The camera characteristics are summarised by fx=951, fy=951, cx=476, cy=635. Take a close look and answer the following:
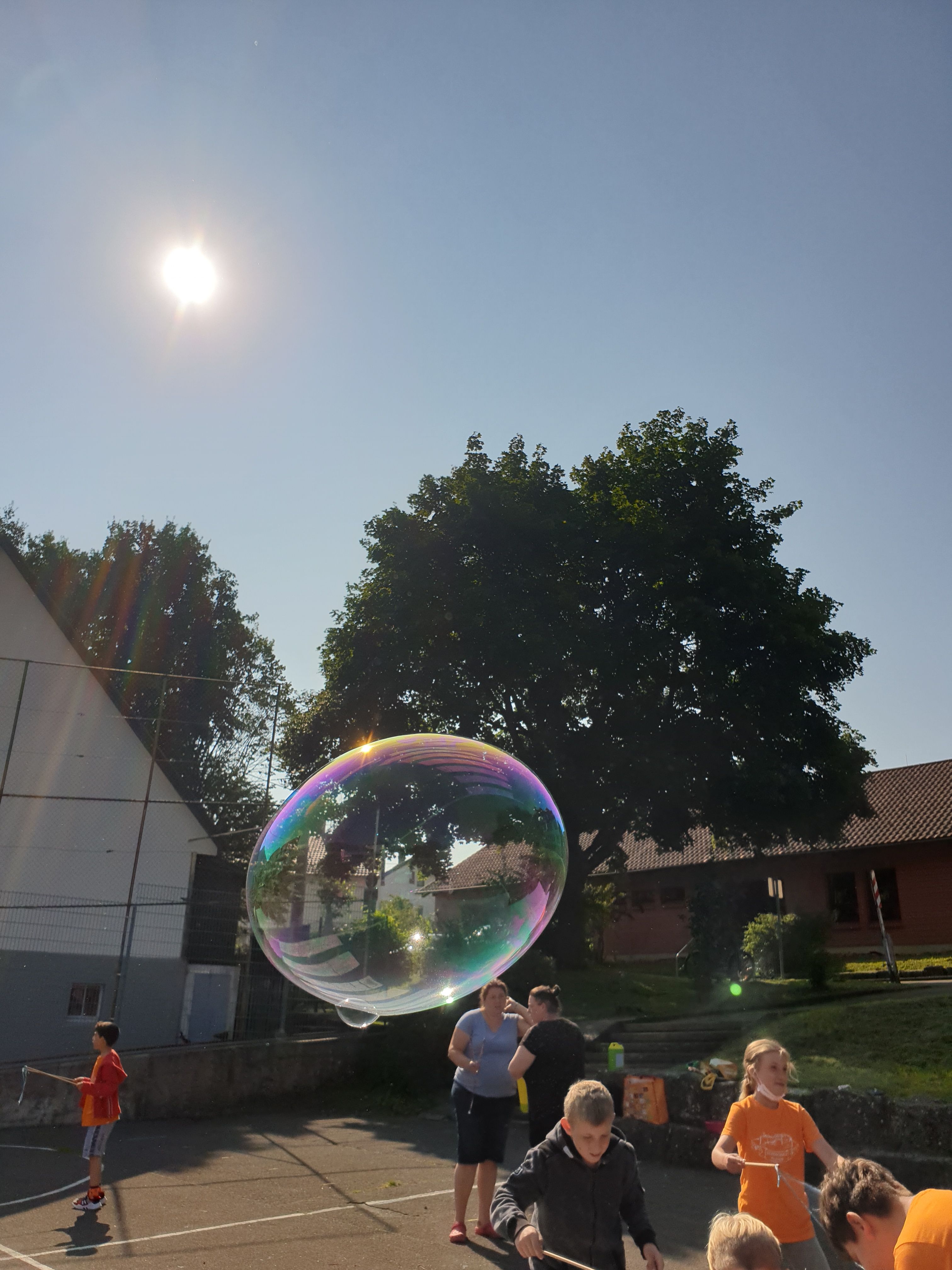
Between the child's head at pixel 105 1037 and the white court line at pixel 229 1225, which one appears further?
the child's head at pixel 105 1037

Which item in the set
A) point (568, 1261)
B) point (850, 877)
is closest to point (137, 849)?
point (568, 1261)

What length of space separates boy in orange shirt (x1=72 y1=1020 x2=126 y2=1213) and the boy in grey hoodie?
515 cm

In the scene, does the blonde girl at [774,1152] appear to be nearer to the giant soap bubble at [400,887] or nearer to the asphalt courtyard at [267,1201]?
the asphalt courtyard at [267,1201]

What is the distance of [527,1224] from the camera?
3.12 metres

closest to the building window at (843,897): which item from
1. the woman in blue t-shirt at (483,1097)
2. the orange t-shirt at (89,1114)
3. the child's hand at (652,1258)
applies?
the woman in blue t-shirt at (483,1097)

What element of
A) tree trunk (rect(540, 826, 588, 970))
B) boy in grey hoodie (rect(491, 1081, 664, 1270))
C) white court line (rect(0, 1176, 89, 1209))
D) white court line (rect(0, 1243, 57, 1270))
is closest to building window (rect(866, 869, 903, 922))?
tree trunk (rect(540, 826, 588, 970))

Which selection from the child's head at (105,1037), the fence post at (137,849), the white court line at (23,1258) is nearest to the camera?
the white court line at (23,1258)

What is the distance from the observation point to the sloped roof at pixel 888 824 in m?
29.3

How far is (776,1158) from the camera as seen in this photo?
4297 millimetres

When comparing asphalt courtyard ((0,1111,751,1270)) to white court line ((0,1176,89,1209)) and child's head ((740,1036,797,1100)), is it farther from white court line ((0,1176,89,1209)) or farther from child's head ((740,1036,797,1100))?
child's head ((740,1036,797,1100))

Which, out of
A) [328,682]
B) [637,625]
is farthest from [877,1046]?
[328,682]

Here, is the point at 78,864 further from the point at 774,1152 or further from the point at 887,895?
the point at 887,895

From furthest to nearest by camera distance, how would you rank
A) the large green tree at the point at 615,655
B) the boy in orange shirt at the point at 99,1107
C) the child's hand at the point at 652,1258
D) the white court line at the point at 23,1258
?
the large green tree at the point at 615,655 < the boy in orange shirt at the point at 99,1107 < the white court line at the point at 23,1258 < the child's hand at the point at 652,1258

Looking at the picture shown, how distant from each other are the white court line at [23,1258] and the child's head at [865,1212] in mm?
5282
